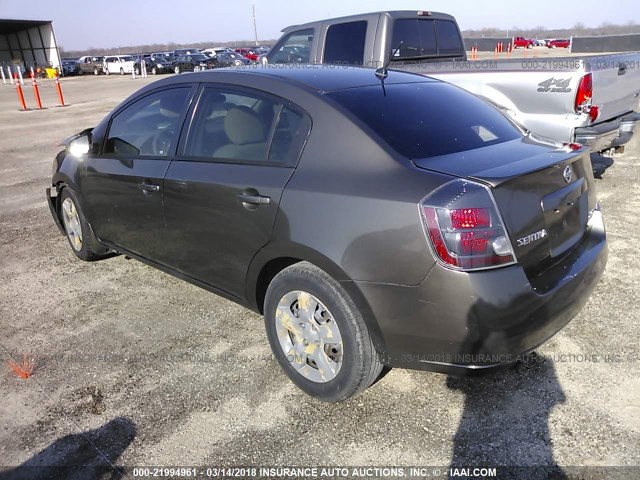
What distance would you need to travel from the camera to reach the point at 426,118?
9.47ft

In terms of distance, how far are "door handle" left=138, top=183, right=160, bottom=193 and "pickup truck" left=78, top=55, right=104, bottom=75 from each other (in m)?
47.9

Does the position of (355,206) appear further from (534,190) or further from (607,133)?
(607,133)

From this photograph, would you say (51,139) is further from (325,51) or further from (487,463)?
(487,463)

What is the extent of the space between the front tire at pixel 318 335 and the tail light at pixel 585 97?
395 centimetres

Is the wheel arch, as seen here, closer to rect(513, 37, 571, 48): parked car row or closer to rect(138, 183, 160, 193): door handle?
rect(138, 183, 160, 193): door handle

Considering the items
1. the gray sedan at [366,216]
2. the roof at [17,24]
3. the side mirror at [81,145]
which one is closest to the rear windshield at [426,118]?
the gray sedan at [366,216]

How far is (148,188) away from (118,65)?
45.7 m

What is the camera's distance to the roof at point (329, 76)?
9.82 feet

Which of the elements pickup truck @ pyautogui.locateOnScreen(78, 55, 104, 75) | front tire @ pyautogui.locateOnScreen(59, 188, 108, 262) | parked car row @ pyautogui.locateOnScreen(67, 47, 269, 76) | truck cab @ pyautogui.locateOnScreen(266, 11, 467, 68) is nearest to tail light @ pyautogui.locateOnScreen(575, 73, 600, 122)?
truck cab @ pyautogui.locateOnScreen(266, 11, 467, 68)

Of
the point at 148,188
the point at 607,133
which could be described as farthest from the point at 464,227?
the point at 607,133

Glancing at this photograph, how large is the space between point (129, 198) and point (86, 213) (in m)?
0.88

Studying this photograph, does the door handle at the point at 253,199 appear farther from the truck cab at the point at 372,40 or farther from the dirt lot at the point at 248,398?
the truck cab at the point at 372,40

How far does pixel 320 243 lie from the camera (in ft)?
8.27

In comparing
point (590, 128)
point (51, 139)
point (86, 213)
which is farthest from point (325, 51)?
point (51, 139)
